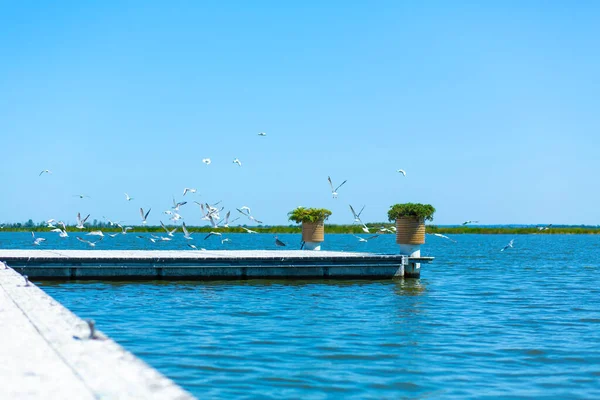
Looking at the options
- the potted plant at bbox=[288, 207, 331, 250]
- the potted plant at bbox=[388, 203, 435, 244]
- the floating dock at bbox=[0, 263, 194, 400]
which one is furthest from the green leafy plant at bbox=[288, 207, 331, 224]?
the floating dock at bbox=[0, 263, 194, 400]

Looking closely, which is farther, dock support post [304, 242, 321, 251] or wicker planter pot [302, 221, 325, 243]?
dock support post [304, 242, 321, 251]

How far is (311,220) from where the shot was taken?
26969mm

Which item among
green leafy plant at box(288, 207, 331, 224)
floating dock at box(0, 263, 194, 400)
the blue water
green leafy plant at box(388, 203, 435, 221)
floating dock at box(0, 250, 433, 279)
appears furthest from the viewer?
green leafy plant at box(288, 207, 331, 224)

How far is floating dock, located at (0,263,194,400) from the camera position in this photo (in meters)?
5.48

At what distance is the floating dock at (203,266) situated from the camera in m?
20.4

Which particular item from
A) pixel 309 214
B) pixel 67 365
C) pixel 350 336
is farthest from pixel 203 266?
pixel 67 365

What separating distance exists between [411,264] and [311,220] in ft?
15.5

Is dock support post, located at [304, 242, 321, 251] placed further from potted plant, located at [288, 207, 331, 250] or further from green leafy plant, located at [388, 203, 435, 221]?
green leafy plant, located at [388, 203, 435, 221]

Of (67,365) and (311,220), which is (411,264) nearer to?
(311,220)

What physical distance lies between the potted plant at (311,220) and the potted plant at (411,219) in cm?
357

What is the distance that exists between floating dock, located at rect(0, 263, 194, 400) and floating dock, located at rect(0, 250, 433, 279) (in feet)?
38.2

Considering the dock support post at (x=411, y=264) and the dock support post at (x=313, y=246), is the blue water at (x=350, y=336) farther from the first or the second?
the dock support post at (x=313, y=246)

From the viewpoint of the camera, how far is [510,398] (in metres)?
8.60

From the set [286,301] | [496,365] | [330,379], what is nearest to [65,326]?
[330,379]
